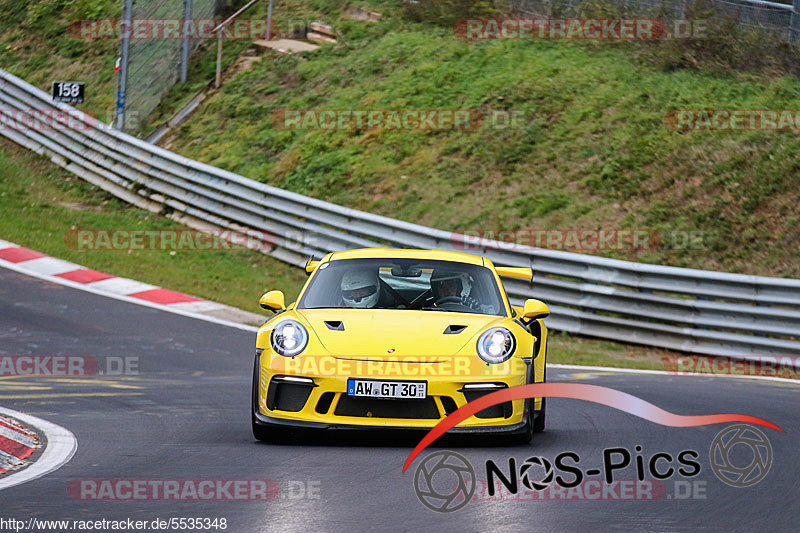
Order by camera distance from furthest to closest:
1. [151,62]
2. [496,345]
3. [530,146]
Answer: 1. [151,62]
2. [530,146]
3. [496,345]

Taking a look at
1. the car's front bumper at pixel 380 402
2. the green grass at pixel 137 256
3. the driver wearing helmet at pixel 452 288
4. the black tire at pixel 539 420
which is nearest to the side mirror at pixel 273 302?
the car's front bumper at pixel 380 402

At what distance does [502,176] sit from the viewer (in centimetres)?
1989

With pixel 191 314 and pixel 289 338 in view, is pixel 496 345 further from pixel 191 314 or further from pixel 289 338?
pixel 191 314

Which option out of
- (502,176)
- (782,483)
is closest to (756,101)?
(502,176)

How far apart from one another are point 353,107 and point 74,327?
11.1 m

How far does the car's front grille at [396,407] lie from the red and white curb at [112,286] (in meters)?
7.75

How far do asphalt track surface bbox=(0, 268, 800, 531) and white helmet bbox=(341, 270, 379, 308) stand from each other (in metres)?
0.99

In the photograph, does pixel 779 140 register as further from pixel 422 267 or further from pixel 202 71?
pixel 202 71

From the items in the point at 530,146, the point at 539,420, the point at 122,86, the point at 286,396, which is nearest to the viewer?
the point at 286,396

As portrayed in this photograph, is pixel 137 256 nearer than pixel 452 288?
No

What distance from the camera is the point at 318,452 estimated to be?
6.98 metres

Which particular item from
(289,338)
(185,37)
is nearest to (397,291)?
(289,338)

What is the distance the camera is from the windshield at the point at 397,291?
7.99 m

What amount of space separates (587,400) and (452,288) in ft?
8.19
